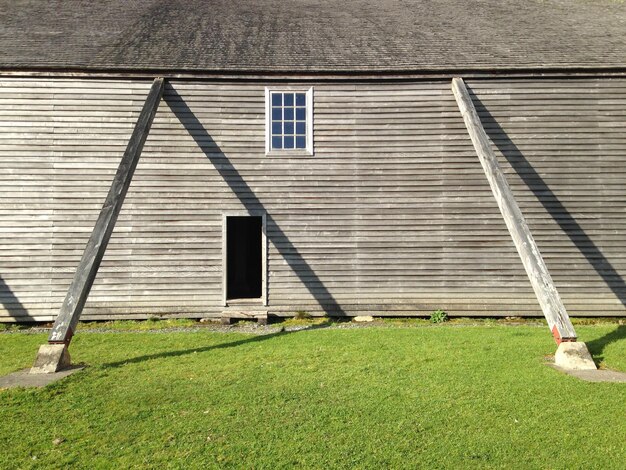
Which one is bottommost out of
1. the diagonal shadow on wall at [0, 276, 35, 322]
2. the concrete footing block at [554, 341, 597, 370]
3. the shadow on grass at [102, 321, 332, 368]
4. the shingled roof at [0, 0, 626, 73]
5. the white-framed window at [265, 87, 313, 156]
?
the shadow on grass at [102, 321, 332, 368]

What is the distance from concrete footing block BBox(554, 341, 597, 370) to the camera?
6613mm

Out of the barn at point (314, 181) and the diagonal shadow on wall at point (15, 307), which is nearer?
the diagonal shadow on wall at point (15, 307)

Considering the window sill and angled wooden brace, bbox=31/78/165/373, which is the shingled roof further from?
angled wooden brace, bbox=31/78/165/373

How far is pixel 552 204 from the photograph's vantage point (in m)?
10.9

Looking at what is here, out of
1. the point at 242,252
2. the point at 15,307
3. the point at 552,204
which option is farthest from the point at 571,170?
the point at 15,307

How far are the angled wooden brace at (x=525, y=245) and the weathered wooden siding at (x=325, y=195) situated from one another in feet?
5.79

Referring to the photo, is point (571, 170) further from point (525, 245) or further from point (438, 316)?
point (438, 316)

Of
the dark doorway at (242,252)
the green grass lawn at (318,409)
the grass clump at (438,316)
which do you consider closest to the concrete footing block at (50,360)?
the green grass lawn at (318,409)

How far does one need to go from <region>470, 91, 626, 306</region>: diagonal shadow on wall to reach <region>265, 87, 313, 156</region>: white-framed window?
4.01 m

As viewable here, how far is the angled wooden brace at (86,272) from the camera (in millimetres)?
6645

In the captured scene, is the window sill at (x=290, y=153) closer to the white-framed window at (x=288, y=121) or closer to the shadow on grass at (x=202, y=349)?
the white-framed window at (x=288, y=121)

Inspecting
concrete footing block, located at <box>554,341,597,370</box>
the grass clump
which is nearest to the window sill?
the grass clump

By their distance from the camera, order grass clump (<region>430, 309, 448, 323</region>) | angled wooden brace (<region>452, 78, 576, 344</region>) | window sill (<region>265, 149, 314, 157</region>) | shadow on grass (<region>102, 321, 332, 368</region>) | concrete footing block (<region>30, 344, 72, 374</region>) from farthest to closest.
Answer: window sill (<region>265, 149, 314, 157</region>) < grass clump (<region>430, 309, 448, 323</region>) < shadow on grass (<region>102, 321, 332, 368</region>) < angled wooden brace (<region>452, 78, 576, 344</region>) < concrete footing block (<region>30, 344, 72, 374</region>)

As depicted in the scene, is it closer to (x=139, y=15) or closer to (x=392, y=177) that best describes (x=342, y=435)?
(x=392, y=177)
